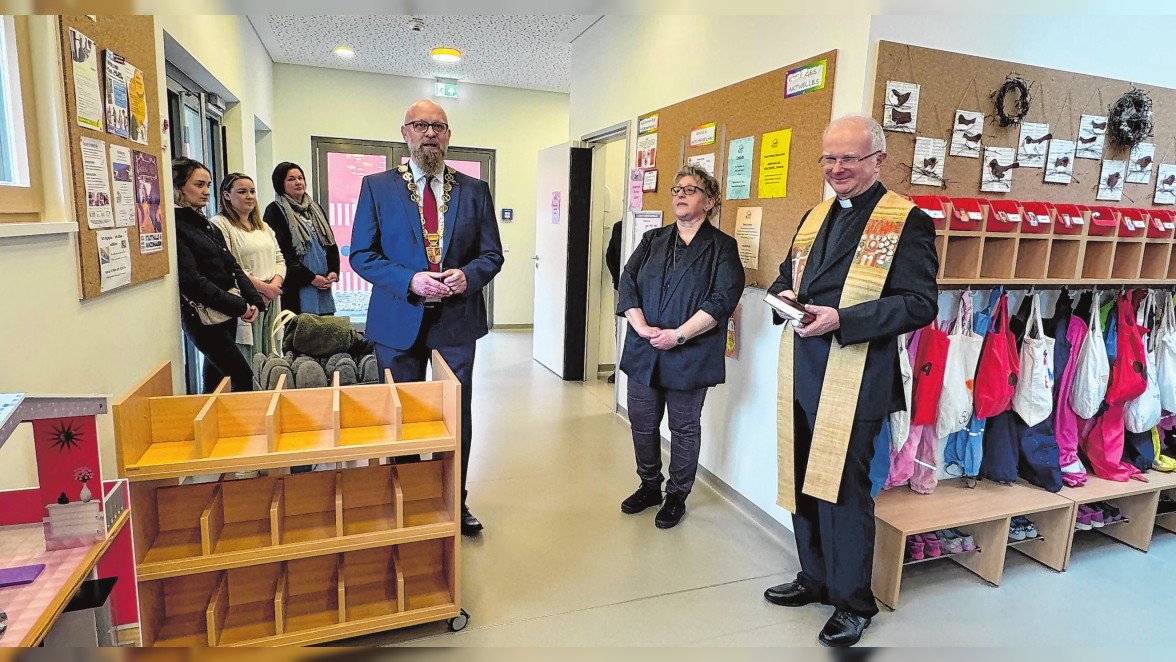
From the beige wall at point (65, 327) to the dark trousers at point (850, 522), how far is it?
2034 millimetres

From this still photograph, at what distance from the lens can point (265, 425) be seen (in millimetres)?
1685

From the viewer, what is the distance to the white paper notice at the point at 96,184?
68.8 inches

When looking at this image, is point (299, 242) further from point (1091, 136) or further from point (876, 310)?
point (1091, 136)

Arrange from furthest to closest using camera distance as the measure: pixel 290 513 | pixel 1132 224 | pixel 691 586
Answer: pixel 1132 224 < pixel 691 586 < pixel 290 513

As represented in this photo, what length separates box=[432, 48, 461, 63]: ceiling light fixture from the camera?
5.60 metres

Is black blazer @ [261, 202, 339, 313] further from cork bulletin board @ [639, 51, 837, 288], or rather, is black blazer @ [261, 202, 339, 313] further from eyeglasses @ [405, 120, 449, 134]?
cork bulletin board @ [639, 51, 837, 288]

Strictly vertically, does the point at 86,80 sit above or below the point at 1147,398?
above

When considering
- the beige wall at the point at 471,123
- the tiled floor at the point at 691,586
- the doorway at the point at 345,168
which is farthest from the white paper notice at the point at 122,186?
the beige wall at the point at 471,123

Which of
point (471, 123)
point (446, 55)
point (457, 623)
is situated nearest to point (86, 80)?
point (457, 623)

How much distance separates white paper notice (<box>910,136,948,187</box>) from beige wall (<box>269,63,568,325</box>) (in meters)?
5.42

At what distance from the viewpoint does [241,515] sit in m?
Result: 1.80

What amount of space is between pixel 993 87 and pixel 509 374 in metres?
3.88

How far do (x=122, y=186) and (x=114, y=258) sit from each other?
0.27 metres

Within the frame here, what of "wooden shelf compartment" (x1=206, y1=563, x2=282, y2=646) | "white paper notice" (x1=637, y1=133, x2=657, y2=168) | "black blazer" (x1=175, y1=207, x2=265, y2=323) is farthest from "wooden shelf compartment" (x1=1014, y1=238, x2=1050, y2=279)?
"black blazer" (x1=175, y1=207, x2=265, y2=323)
